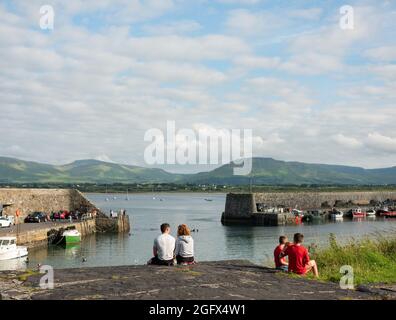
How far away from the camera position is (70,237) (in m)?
62.1

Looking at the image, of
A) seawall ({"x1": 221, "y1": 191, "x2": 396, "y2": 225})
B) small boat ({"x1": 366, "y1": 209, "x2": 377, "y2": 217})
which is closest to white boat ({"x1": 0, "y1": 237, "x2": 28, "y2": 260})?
seawall ({"x1": 221, "y1": 191, "x2": 396, "y2": 225})

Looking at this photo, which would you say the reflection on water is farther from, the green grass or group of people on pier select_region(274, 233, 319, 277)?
group of people on pier select_region(274, 233, 319, 277)

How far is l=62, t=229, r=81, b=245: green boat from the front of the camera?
2430 inches

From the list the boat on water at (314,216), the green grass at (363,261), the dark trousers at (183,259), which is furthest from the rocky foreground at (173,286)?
the boat on water at (314,216)

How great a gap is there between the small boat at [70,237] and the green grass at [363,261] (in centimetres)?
4611

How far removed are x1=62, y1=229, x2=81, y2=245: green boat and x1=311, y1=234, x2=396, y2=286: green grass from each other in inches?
1815

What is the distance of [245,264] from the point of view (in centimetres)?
1468

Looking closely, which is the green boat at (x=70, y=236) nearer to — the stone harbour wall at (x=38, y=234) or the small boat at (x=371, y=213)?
the stone harbour wall at (x=38, y=234)

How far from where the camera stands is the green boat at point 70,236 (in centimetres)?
6172

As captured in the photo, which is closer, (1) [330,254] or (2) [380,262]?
(2) [380,262]
